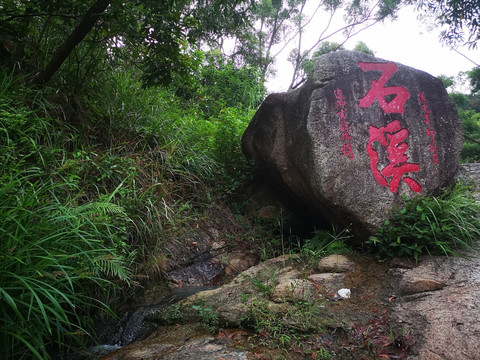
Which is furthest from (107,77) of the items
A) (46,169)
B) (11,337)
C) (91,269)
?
(11,337)

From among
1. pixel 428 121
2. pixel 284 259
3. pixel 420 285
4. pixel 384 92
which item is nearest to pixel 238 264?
pixel 284 259

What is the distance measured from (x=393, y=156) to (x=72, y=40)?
3.28 m

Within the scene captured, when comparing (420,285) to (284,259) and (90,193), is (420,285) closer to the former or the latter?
(284,259)

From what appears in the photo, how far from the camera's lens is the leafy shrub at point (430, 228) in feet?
8.59

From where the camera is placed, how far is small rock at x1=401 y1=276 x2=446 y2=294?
2.27 metres

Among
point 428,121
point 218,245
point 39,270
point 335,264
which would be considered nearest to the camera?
point 39,270

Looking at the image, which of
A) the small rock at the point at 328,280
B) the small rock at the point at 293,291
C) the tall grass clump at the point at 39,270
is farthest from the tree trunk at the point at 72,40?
the small rock at the point at 328,280

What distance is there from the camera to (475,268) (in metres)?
2.34

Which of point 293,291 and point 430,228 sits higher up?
point 430,228

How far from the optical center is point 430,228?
267 centimetres

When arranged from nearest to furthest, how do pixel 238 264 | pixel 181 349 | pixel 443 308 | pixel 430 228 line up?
pixel 181 349
pixel 443 308
pixel 430 228
pixel 238 264

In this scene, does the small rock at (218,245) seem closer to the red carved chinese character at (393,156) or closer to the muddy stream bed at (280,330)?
the muddy stream bed at (280,330)

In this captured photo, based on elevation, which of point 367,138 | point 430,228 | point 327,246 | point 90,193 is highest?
point 367,138

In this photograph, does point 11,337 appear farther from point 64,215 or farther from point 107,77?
point 107,77
